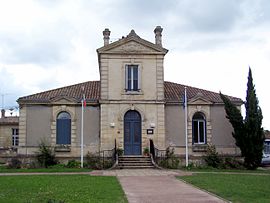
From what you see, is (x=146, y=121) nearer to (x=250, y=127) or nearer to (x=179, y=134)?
(x=179, y=134)

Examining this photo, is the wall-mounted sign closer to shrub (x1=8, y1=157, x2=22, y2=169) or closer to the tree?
the tree

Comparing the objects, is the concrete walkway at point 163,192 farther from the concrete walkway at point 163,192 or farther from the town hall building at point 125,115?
the town hall building at point 125,115

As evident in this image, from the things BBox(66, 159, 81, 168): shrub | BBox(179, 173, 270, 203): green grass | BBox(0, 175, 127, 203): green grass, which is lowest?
BBox(179, 173, 270, 203): green grass

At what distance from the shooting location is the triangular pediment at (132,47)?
2777 centimetres

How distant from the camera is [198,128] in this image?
1121 inches

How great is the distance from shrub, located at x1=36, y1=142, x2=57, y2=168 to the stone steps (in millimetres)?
4260

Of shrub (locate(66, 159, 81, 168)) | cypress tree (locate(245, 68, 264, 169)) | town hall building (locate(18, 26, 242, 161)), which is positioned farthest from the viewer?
town hall building (locate(18, 26, 242, 161))

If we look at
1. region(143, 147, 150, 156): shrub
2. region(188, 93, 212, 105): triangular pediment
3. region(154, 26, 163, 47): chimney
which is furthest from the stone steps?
region(154, 26, 163, 47): chimney

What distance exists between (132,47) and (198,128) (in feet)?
22.5

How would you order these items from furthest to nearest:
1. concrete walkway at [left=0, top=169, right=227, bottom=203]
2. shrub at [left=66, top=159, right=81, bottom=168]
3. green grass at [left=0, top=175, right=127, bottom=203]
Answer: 1. shrub at [left=66, top=159, right=81, bottom=168]
2. concrete walkway at [left=0, top=169, right=227, bottom=203]
3. green grass at [left=0, top=175, right=127, bottom=203]

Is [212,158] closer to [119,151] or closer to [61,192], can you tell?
[119,151]

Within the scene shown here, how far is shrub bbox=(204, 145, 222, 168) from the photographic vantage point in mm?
26688

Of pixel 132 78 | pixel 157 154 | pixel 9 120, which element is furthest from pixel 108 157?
pixel 9 120

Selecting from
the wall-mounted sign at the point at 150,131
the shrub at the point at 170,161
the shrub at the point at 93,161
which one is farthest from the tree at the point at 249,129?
the shrub at the point at 93,161
